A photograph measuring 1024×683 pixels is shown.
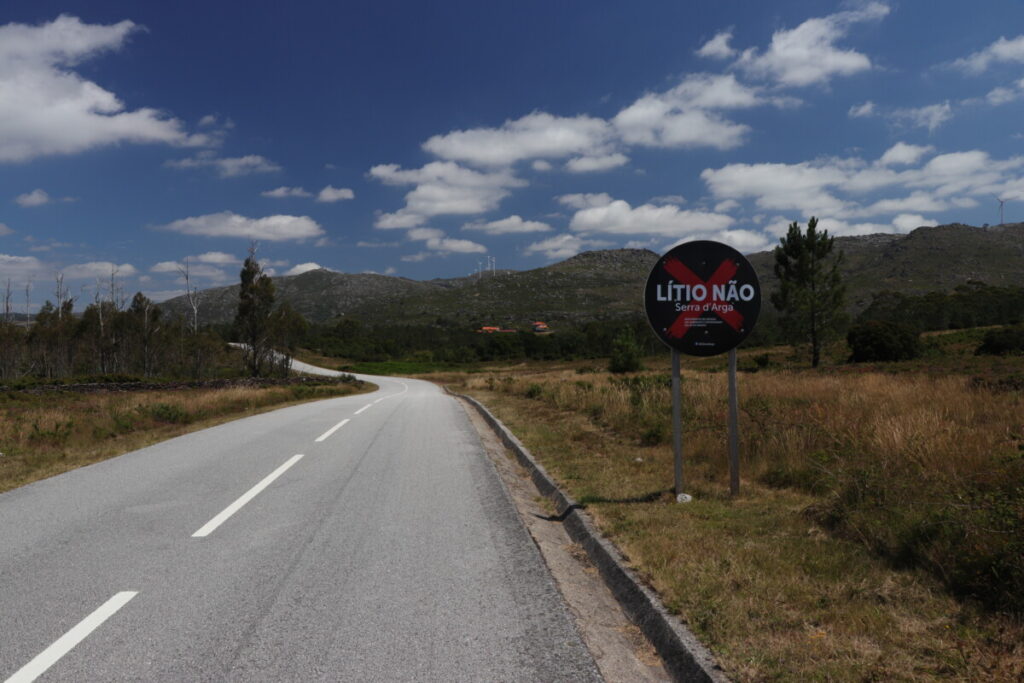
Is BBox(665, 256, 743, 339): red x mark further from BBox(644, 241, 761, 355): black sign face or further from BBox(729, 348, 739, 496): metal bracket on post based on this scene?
BBox(729, 348, 739, 496): metal bracket on post

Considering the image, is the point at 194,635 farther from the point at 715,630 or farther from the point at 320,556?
the point at 715,630

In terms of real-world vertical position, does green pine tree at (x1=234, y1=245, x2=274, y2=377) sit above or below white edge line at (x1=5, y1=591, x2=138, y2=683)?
above

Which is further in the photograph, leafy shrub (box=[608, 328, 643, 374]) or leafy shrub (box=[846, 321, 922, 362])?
leafy shrub (box=[608, 328, 643, 374])

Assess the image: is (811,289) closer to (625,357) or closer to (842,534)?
(625,357)

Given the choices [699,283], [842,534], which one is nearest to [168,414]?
[699,283]

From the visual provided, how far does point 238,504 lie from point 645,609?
4966 mm

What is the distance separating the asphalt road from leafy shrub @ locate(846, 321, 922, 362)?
47591 millimetres

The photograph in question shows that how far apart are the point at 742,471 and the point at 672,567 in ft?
13.2

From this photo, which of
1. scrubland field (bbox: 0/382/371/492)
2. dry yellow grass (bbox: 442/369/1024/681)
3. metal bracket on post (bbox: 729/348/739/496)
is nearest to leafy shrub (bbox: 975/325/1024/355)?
dry yellow grass (bbox: 442/369/1024/681)

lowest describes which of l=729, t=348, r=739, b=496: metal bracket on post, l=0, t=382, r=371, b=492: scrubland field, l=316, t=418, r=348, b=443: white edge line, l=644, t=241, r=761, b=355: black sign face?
l=316, t=418, r=348, b=443: white edge line

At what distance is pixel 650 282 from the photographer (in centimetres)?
684

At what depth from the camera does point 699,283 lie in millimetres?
6742

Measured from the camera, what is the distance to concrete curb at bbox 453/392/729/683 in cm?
325

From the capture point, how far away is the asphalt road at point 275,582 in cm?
332
